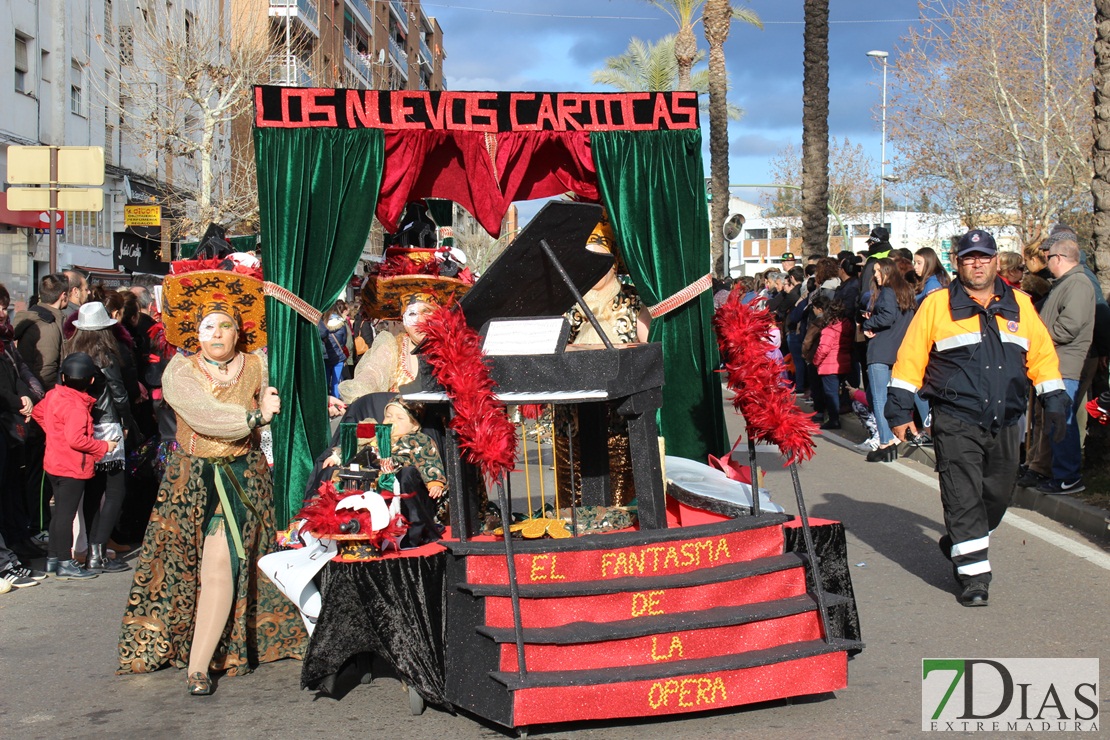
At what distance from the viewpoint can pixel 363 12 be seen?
211ft

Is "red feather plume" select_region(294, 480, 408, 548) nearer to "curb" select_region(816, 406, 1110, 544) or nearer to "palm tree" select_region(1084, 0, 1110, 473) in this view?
"curb" select_region(816, 406, 1110, 544)

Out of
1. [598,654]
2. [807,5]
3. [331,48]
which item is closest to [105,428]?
[598,654]

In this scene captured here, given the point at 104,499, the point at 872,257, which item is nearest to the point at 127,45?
the point at 872,257

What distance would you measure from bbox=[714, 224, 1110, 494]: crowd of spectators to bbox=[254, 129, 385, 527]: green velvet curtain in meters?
2.80

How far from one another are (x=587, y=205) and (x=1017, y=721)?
2986 mm

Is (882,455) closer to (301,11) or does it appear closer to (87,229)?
(87,229)

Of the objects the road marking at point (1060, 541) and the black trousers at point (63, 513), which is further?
the black trousers at point (63, 513)

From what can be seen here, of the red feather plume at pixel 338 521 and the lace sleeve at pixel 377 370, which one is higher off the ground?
the lace sleeve at pixel 377 370

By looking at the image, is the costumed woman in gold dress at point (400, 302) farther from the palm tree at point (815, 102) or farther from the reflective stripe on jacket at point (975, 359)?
the palm tree at point (815, 102)

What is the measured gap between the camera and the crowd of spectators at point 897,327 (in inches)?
373

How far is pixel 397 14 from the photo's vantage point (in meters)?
74.9

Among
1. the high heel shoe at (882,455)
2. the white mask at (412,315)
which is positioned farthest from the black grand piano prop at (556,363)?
the high heel shoe at (882,455)

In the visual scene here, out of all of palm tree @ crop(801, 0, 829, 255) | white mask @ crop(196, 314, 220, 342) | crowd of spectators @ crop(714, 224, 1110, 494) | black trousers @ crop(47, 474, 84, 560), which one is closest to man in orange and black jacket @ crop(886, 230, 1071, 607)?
crowd of spectators @ crop(714, 224, 1110, 494)

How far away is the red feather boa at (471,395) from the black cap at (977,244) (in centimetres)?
307
